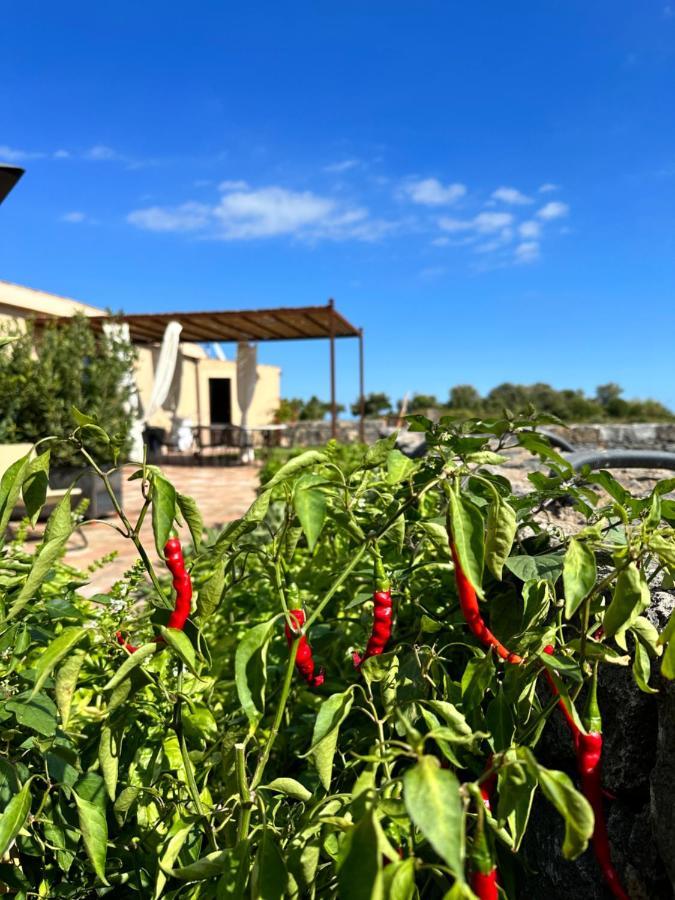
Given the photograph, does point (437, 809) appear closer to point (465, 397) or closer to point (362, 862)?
point (362, 862)

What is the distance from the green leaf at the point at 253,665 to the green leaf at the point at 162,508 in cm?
13

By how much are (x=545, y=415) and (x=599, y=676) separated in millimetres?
409

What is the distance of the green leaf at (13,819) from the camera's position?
0.62 m

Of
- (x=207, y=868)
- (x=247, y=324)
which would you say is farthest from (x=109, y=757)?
(x=247, y=324)

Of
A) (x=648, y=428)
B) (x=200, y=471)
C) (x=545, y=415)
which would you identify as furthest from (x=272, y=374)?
(x=545, y=415)

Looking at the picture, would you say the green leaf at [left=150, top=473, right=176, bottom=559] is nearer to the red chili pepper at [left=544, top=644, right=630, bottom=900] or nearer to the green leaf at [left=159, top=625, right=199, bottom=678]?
the green leaf at [left=159, top=625, right=199, bottom=678]

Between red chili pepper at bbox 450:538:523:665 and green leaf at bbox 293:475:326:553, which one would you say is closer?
green leaf at bbox 293:475:326:553

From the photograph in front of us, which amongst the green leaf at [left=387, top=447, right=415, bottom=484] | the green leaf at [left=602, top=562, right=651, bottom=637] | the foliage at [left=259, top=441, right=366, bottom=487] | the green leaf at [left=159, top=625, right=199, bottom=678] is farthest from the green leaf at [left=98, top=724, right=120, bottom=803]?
the green leaf at [left=602, top=562, right=651, bottom=637]

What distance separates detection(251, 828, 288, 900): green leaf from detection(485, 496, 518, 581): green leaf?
35 centimetres

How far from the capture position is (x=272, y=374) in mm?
20812

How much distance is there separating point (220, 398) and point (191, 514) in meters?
21.6

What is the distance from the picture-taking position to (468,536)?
1.94 feet

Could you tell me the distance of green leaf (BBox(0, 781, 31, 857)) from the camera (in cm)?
62

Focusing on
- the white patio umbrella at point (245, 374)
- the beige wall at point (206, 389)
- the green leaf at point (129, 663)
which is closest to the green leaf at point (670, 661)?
the green leaf at point (129, 663)
